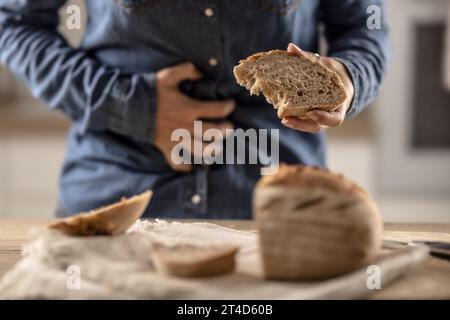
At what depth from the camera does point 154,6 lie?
1.23 metres

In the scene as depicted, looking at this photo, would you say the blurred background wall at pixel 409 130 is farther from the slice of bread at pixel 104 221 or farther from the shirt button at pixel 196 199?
the slice of bread at pixel 104 221

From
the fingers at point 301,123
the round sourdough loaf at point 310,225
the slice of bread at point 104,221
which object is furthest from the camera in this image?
the fingers at point 301,123

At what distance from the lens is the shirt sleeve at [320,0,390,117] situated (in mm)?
1218

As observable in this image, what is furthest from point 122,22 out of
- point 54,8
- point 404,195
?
point 404,195

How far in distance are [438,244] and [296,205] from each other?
275mm

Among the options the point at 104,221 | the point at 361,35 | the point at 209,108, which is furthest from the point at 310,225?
the point at 361,35

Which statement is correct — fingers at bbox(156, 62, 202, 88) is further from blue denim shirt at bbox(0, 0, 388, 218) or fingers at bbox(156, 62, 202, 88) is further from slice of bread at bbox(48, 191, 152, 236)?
slice of bread at bbox(48, 191, 152, 236)

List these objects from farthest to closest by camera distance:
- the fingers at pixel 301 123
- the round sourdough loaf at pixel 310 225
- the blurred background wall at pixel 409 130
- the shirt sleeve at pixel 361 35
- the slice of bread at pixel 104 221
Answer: the blurred background wall at pixel 409 130 → the shirt sleeve at pixel 361 35 → the fingers at pixel 301 123 → the slice of bread at pixel 104 221 → the round sourdough loaf at pixel 310 225

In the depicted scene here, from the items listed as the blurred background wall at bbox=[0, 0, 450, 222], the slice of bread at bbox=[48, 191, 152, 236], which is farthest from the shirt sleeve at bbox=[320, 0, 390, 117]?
the blurred background wall at bbox=[0, 0, 450, 222]

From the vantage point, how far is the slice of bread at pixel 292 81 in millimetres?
944

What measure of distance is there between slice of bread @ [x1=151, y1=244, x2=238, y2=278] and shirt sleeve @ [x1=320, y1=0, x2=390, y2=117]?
1.65 ft

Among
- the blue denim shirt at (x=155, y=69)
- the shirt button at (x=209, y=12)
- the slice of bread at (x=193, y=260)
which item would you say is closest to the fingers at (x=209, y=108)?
the blue denim shirt at (x=155, y=69)

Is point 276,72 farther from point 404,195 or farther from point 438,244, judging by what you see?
point 404,195

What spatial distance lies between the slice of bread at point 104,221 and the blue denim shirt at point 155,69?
1.20 feet
